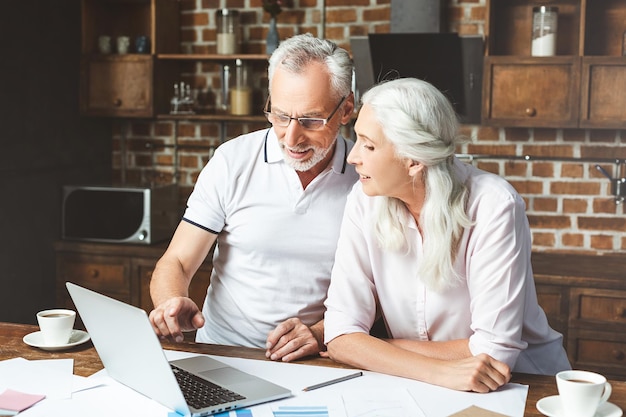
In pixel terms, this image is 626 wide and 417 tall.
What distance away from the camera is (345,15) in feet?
12.9

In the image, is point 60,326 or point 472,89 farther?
point 472,89

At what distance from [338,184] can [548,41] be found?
64.9 inches

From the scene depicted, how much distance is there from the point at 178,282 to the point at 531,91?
76.8 inches

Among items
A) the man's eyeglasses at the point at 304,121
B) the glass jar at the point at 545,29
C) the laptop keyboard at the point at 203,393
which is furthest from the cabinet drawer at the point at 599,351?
the laptop keyboard at the point at 203,393

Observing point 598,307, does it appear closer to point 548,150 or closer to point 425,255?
point 548,150

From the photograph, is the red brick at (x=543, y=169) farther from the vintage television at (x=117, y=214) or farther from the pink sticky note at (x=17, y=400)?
the pink sticky note at (x=17, y=400)

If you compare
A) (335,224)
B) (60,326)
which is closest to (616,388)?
(335,224)

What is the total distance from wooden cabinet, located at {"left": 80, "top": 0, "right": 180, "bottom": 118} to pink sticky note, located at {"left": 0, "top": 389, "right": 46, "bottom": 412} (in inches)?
96.6

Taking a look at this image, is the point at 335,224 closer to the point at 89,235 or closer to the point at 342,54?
the point at 342,54

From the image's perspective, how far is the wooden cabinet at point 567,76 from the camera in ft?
11.3

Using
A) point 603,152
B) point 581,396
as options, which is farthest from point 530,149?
point 581,396

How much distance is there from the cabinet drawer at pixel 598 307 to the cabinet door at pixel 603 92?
0.72 metres

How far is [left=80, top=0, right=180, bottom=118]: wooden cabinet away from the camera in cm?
394

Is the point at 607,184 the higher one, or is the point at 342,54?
the point at 342,54
